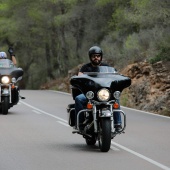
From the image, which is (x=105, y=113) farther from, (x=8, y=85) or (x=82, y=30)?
(x=82, y=30)

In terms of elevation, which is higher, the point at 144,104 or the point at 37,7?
the point at 37,7

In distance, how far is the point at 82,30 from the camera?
46.5 metres

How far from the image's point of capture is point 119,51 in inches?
1516

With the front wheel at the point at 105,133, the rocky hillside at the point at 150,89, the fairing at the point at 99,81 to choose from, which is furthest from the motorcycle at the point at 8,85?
the front wheel at the point at 105,133

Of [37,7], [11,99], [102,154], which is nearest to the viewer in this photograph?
[102,154]

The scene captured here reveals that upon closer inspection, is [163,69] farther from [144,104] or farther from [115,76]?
[115,76]

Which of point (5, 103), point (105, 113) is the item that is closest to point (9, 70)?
point (5, 103)

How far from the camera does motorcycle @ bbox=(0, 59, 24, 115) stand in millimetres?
21281

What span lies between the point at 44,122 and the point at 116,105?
6698mm

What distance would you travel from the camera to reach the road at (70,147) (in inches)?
424

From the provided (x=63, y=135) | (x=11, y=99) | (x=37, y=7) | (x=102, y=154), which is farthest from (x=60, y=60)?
(x=102, y=154)

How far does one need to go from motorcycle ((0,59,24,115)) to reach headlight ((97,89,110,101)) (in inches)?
364

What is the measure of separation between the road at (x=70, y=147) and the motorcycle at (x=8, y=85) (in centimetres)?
92

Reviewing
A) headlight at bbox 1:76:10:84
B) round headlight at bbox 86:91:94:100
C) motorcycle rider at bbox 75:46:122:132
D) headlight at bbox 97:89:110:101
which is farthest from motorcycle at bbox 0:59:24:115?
headlight at bbox 97:89:110:101
